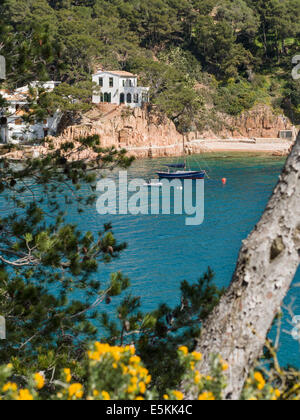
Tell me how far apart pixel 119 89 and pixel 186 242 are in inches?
1392

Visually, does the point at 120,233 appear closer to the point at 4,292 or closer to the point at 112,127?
the point at 4,292

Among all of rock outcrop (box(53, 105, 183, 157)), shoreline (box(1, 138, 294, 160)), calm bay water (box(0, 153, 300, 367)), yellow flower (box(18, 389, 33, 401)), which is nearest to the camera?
yellow flower (box(18, 389, 33, 401))

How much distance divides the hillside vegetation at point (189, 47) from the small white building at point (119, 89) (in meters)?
1.24

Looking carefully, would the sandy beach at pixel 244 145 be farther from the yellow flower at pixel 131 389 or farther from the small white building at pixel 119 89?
the yellow flower at pixel 131 389

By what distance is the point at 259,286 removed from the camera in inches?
132

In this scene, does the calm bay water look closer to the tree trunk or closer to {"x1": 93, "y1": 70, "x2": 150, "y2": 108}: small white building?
the tree trunk

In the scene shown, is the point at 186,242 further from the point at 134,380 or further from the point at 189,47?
the point at 189,47

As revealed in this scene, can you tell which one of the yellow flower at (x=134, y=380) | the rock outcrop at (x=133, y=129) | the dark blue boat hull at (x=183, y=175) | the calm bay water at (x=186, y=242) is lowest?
the calm bay water at (x=186, y=242)

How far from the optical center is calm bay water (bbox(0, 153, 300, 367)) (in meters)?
15.3

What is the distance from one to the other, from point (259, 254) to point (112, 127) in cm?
4787

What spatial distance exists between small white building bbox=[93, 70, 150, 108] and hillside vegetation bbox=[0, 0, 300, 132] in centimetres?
124

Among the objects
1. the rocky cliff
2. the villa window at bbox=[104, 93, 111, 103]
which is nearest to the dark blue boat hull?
the rocky cliff

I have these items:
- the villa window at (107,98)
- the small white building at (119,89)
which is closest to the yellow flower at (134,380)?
the small white building at (119,89)

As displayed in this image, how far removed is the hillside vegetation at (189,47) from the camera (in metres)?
53.0
